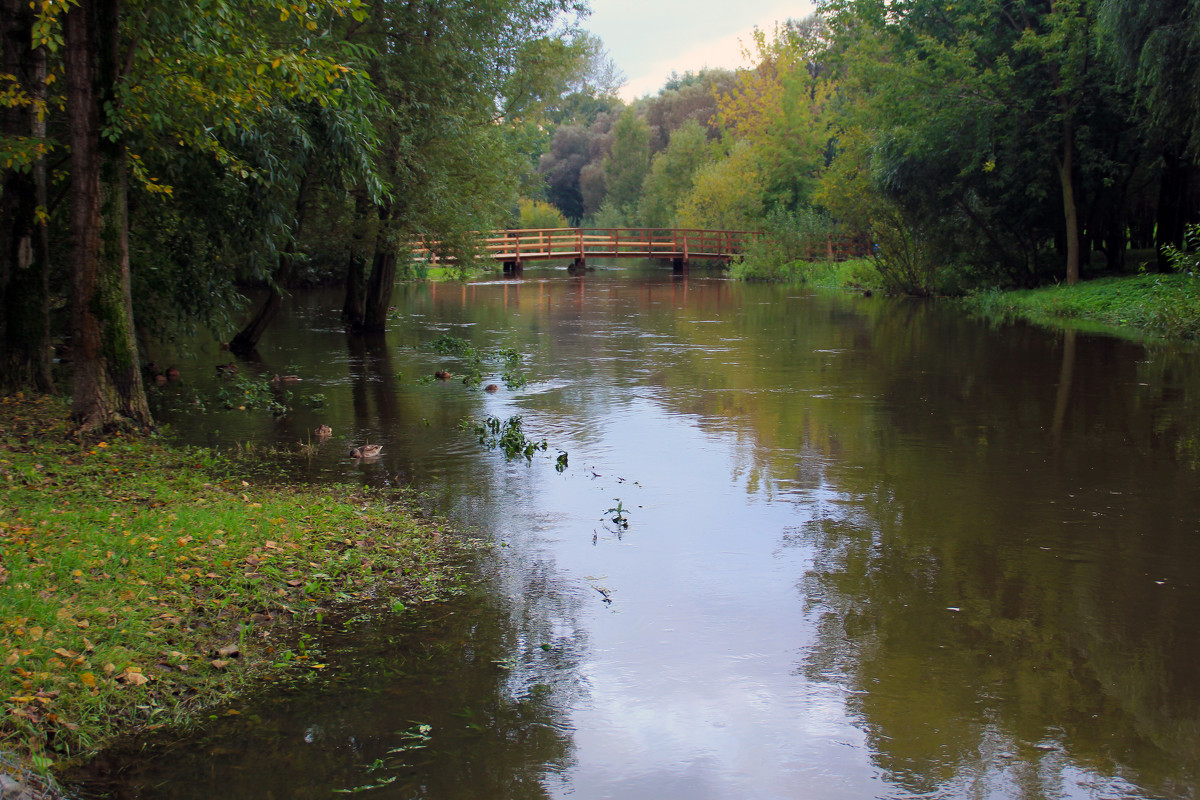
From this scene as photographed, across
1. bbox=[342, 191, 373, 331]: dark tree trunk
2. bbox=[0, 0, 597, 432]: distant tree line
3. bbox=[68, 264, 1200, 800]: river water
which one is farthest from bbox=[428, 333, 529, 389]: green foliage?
bbox=[342, 191, 373, 331]: dark tree trunk

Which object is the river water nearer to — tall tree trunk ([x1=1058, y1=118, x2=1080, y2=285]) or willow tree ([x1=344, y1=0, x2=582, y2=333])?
willow tree ([x1=344, y1=0, x2=582, y2=333])

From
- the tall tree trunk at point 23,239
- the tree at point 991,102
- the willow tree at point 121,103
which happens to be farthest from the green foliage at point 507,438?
the tree at point 991,102

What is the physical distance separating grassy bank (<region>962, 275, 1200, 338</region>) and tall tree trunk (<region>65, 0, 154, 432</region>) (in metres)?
17.5

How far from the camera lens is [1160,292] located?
1958 cm

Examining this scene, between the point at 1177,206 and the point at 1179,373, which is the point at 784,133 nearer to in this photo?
the point at 1177,206

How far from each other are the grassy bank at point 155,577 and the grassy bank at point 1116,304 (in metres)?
16.5

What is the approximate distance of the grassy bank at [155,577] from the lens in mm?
3938

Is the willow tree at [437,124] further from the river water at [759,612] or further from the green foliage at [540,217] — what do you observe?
the green foliage at [540,217]

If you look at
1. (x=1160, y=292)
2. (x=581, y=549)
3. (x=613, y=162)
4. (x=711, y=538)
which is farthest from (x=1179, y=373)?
(x=613, y=162)

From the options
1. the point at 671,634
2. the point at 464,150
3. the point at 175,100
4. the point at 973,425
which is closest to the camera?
the point at 671,634

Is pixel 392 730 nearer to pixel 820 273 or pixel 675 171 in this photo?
pixel 820 273

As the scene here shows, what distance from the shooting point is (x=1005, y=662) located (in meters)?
4.71

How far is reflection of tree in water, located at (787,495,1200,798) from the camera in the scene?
12.7ft

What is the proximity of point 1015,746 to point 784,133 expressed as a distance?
45479 millimetres
